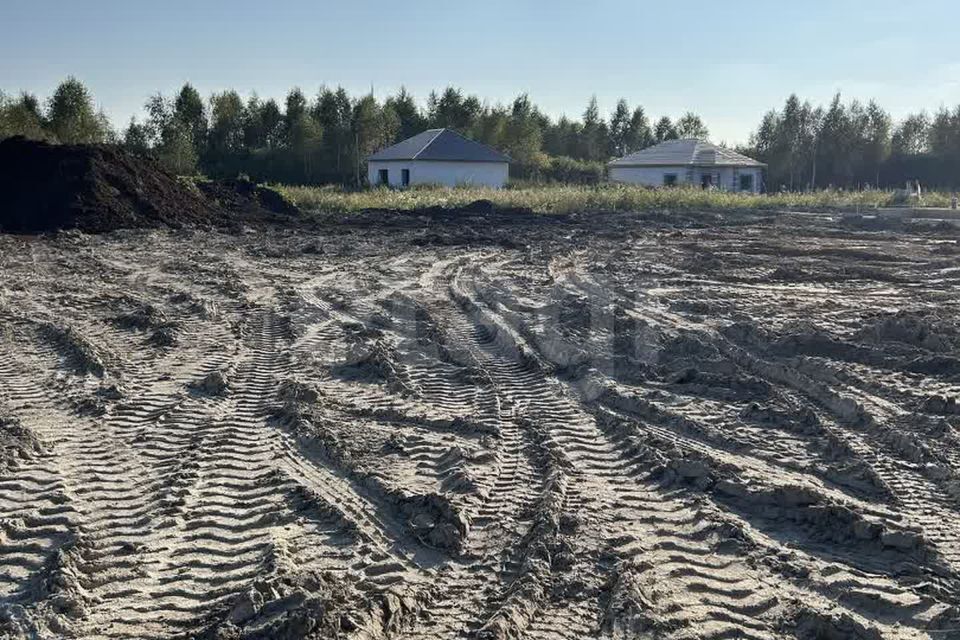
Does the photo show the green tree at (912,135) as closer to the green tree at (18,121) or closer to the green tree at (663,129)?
the green tree at (663,129)

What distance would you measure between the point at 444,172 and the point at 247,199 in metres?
20.1

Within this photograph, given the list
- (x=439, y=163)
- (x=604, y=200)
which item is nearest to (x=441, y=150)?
(x=439, y=163)

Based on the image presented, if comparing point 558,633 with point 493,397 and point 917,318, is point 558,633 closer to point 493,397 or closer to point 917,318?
point 493,397

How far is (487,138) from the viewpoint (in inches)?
2309

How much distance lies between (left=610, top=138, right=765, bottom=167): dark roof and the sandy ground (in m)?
36.8

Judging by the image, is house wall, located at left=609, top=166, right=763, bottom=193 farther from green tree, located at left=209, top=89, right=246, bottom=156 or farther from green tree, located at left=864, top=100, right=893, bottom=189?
green tree, located at left=209, top=89, right=246, bottom=156

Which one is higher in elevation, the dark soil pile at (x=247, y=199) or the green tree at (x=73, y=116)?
the green tree at (x=73, y=116)

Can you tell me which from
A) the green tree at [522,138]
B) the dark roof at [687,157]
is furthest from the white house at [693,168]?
the green tree at [522,138]

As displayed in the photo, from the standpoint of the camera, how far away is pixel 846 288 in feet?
45.5

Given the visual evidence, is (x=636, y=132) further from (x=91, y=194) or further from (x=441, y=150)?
(x=91, y=194)

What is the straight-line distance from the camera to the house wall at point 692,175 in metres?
48.3

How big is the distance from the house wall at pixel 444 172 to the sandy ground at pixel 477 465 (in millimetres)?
33959

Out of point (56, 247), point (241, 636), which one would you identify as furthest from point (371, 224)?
point (241, 636)

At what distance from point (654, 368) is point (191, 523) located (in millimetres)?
5024
